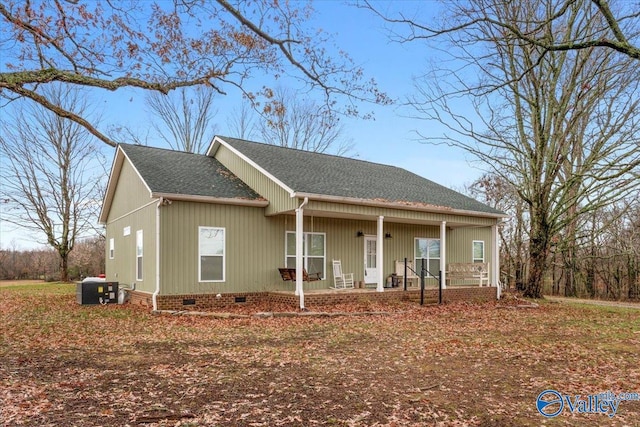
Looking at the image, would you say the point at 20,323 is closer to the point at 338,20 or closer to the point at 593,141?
the point at 338,20

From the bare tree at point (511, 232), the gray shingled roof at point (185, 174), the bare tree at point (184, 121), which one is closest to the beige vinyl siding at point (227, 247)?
the gray shingled roof at point (185, 174)

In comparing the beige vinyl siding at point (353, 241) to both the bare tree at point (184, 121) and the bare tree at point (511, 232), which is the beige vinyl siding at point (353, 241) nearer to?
the bare tree at point (511, 232)

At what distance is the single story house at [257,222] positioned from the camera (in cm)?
1301

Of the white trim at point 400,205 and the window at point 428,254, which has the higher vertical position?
the white trim at point 400,205

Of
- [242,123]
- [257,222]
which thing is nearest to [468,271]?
[257,222]

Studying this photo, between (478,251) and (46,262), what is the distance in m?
29.3

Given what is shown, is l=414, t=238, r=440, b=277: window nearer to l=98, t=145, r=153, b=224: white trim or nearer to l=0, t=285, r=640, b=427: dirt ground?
l=0, t=285, r=640, b=427: dirt ground

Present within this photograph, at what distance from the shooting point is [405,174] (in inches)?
817

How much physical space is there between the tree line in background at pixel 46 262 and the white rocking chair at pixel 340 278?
65.8 ft

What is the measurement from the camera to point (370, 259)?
1655 cm

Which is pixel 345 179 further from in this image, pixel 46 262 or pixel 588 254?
pixel 46 262

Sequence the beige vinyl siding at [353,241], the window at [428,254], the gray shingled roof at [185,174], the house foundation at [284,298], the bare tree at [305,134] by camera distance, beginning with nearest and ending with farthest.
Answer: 1. the house foundation at [284,298]
2. the gray shingled roof at [185,174]
3. the beige vinyl siding at [353,241]
4. the window at [428,254]
5. the bare tree at [305,134]

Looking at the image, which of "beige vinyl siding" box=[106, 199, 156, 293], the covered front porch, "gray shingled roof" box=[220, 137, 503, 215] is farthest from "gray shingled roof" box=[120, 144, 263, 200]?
the covered front porch

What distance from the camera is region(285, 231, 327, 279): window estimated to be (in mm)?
14891
